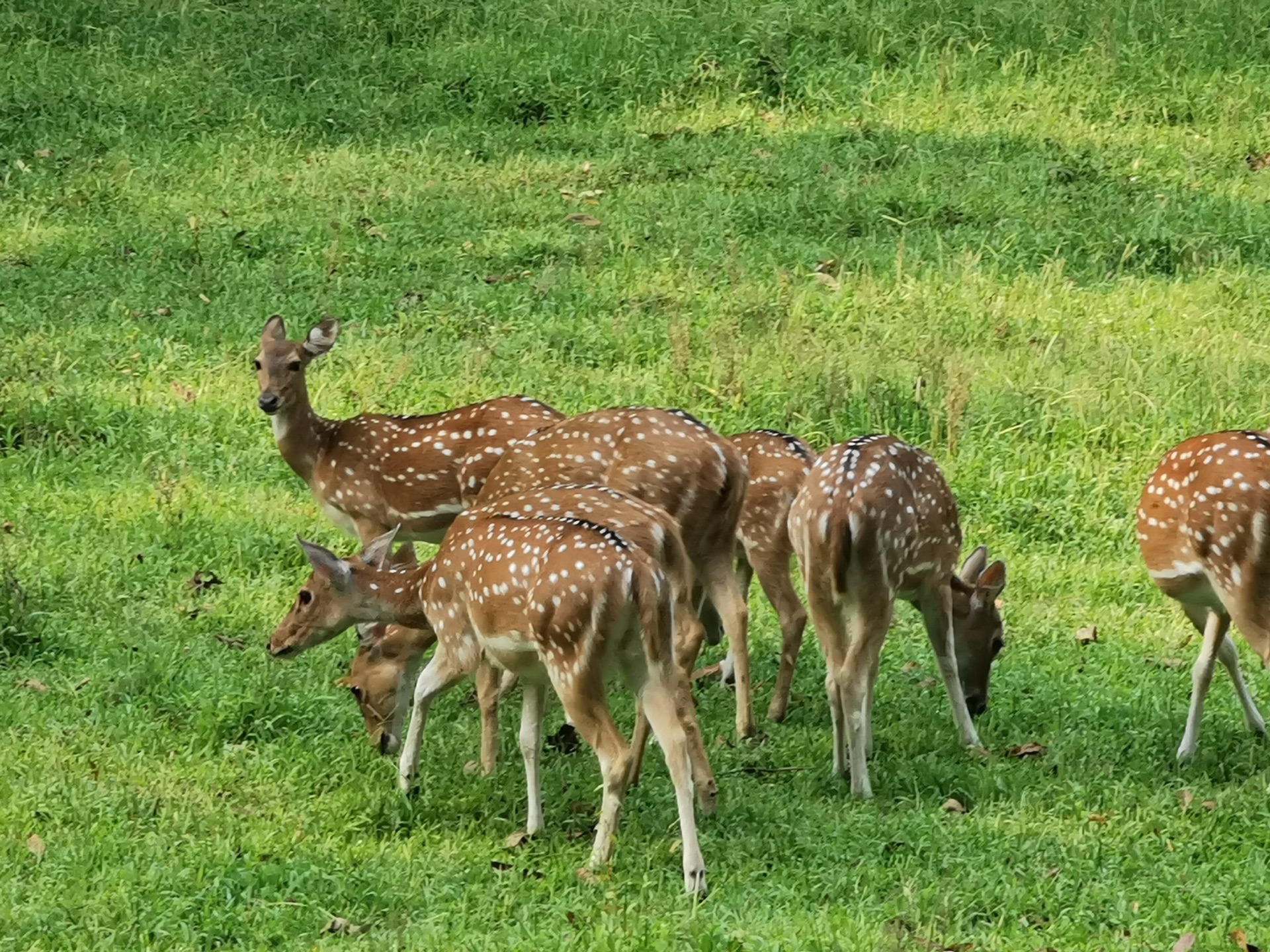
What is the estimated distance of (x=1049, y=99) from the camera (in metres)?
17.2

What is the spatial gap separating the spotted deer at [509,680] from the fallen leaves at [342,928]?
142cm

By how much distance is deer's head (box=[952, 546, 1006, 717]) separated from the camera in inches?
337

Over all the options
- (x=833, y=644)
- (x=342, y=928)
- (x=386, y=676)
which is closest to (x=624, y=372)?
(x=386, y=676)

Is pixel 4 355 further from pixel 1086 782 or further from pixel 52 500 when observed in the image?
pixel 1086 782

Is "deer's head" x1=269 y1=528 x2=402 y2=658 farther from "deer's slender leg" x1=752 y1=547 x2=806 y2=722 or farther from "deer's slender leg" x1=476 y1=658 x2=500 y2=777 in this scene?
"deer's slender leg" x1=752 y1=547 x2=806 y2=722

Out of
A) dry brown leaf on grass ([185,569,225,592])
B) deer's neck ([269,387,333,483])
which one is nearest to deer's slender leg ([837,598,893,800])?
deer's neck ([269,387,333,483])

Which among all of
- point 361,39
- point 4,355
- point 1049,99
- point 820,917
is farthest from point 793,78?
point 820,917

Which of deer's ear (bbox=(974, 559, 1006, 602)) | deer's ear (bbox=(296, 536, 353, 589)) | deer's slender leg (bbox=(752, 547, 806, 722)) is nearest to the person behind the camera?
deer's ear (bbox=(296, 536, 353, 589))

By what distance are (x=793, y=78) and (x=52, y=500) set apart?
9420mm

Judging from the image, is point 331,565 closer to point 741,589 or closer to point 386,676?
point 386,676

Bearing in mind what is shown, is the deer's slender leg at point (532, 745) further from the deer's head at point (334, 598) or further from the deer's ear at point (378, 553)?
the deer's ear at point (378, 553)

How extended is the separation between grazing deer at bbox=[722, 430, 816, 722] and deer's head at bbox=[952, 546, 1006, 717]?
688 mm

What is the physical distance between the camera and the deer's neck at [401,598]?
8047 millimetres

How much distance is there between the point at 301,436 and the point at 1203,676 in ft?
14.7
